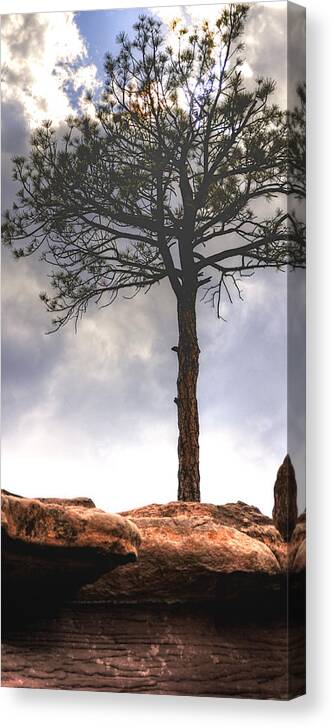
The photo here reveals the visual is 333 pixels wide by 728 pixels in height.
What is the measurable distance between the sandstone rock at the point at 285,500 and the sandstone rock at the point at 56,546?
2.37ft

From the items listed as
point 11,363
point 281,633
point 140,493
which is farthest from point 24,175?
point 281,633

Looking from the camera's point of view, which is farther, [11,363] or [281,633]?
[11,363]

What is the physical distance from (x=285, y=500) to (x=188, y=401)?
A: 27.2 inches

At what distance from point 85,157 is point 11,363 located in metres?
1.11

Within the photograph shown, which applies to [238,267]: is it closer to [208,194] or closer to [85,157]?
[208,194]

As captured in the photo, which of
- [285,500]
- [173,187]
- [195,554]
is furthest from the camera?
[173,187]

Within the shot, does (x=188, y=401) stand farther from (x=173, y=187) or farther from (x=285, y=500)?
(x=173, y=187)

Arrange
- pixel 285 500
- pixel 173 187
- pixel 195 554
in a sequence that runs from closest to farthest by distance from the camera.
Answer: pixel 285 500 → pixel 195 554 → pixel 173 187

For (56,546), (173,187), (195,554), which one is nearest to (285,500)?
(195,554)

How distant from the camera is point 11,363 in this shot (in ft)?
26.2

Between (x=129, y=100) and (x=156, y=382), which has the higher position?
(x=129, y=100)

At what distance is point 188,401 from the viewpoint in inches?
303

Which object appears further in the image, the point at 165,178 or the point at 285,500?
the point at 165,178

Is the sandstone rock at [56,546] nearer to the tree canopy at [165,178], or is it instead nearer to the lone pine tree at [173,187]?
the lone pine tree at [173,187]
